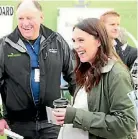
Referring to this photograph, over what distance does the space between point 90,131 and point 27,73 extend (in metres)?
1.06

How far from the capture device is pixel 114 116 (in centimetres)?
157

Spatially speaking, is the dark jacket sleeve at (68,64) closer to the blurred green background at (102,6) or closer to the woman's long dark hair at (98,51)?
the blurred green background at (102,6)

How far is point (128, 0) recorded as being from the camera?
3576mm

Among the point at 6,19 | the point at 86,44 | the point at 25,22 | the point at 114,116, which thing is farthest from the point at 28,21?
the point at 114,116

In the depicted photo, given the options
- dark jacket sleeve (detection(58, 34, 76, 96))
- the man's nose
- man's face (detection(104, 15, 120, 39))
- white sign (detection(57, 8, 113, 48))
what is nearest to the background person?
man's face (detection(104, 15, 120, 39))

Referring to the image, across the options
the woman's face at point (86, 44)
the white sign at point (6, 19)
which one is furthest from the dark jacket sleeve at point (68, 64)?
the woman's face at point (86, 44)

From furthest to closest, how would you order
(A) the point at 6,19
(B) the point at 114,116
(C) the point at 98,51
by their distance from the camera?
(A) the point at 6,19, (C) the point at 98,51, (B) the point at 114,116

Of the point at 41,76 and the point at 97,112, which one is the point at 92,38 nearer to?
the point at 97,112

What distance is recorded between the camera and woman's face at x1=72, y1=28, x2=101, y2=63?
170 centimetres

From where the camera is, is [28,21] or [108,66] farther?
[28,21]

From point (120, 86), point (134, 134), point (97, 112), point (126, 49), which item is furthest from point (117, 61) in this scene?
point (126, 49)

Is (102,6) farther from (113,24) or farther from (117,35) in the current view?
(117,35)

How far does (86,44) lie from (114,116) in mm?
403

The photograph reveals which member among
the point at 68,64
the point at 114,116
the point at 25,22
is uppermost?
the point at 25,22
